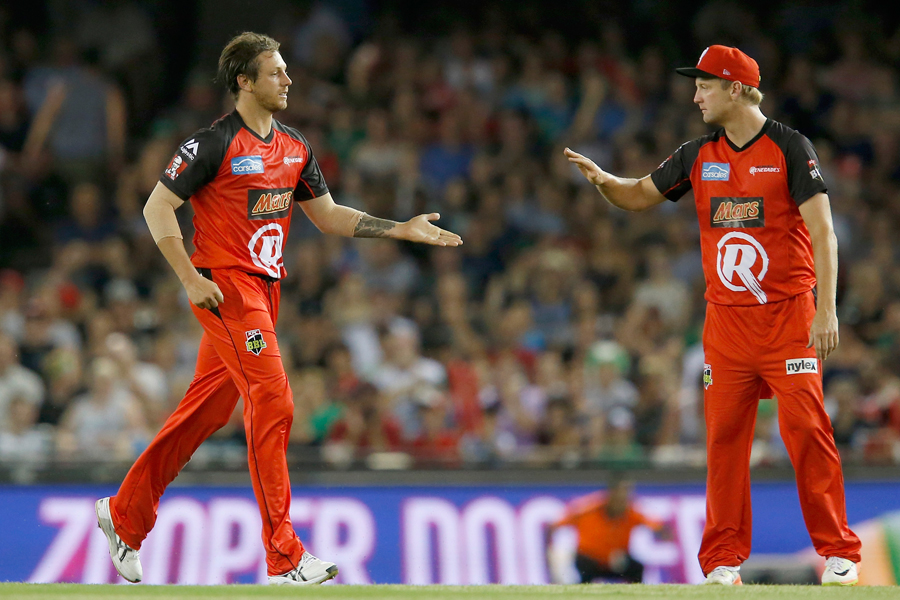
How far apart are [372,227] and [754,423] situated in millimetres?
2347

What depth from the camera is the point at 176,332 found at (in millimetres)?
12086

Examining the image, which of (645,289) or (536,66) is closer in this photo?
(645,289)

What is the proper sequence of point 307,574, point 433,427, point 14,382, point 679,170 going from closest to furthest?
1. point 307,574
2. point 679,170
3. point 433,427
4. point 14,382

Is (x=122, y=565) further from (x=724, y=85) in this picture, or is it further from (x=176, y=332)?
(x=176, y=332)

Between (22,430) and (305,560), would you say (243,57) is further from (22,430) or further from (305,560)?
(22,430)

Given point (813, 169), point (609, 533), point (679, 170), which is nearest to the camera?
point (813, 169)

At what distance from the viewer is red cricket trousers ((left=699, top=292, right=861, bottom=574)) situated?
6.42 m

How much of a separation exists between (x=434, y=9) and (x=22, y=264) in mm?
6744

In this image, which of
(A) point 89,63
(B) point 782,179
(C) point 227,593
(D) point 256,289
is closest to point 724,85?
(B) point 782,179

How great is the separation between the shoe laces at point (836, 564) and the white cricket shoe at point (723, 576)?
0.48m

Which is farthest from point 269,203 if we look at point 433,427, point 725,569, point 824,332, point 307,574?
point 433,427

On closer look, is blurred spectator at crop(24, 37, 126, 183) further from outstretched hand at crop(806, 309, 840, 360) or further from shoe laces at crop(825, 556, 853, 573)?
shoe laces at crop(825, 556, 853, 573)

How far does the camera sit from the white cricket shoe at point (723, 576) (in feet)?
21.4

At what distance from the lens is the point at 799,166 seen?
636 cm
